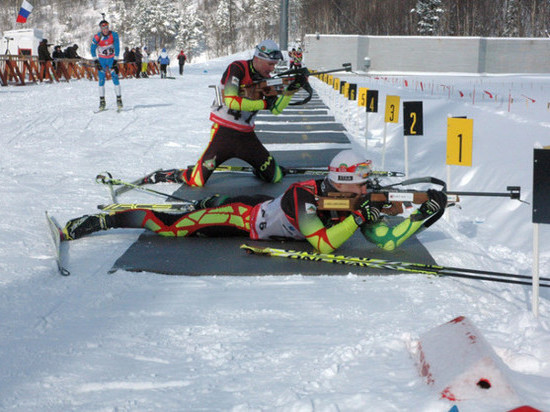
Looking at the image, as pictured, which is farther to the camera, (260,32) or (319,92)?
(260,32)

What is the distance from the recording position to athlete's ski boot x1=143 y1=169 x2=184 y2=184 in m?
8.05

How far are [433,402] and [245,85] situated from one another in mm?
5451

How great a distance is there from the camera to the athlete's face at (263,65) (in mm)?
7441

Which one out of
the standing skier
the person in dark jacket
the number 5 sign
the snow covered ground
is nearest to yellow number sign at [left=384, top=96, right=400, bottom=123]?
the snow covered ground

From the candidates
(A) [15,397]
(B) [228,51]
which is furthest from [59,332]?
(B) [228,51]

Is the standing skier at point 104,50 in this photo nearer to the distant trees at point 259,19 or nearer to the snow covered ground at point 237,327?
the snow covered ground at point 237,327

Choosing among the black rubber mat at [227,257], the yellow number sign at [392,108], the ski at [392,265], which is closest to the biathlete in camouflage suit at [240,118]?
the yellow number sign at [392,108]

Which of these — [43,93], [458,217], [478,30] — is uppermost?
[478,30]

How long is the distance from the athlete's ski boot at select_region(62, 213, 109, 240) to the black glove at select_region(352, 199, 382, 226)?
233 cm

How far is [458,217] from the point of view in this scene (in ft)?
25.1

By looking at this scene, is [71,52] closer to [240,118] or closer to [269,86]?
[240,118]

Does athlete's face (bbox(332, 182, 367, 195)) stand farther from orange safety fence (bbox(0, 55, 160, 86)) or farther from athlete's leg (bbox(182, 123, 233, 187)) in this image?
→ orange safety fence (bbox(0, 55, 160, 86))

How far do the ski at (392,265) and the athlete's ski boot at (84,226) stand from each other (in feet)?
4.56

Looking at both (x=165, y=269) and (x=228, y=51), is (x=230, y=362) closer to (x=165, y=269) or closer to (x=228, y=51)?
(x=165, y=269)
